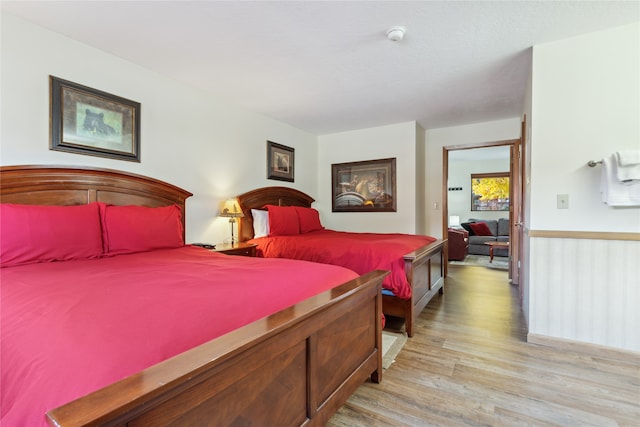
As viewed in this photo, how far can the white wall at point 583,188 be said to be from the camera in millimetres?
2148

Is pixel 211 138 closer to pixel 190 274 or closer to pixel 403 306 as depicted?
pixel 190 274

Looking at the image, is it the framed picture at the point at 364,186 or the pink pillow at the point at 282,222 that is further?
the framed picture at the point at 364,186

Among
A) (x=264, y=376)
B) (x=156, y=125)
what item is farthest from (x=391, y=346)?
(x=156, y=125)

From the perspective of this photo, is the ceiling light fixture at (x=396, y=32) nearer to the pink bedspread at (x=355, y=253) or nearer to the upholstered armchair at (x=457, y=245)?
the pink bedspread at (x=355, y=253)

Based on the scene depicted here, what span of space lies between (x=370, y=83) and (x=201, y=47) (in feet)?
5.35

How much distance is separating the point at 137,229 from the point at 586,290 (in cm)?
334

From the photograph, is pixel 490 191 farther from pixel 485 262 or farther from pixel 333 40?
pixel 333 40

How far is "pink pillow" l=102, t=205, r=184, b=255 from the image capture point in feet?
7.06

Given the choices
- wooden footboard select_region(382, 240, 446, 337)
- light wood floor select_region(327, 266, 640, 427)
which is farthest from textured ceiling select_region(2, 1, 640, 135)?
light wood floor select_region(327, 266, 640, 427)

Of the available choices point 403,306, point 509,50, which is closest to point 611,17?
point 509,50

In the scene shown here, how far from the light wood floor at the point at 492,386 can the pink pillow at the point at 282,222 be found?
6.10 ft

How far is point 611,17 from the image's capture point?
2057mm

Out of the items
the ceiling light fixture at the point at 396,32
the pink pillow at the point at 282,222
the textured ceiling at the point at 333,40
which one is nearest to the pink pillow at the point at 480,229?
the textured ceiling at the point at 333,40

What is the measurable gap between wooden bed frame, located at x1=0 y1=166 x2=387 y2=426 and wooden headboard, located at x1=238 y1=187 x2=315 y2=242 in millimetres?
1841
